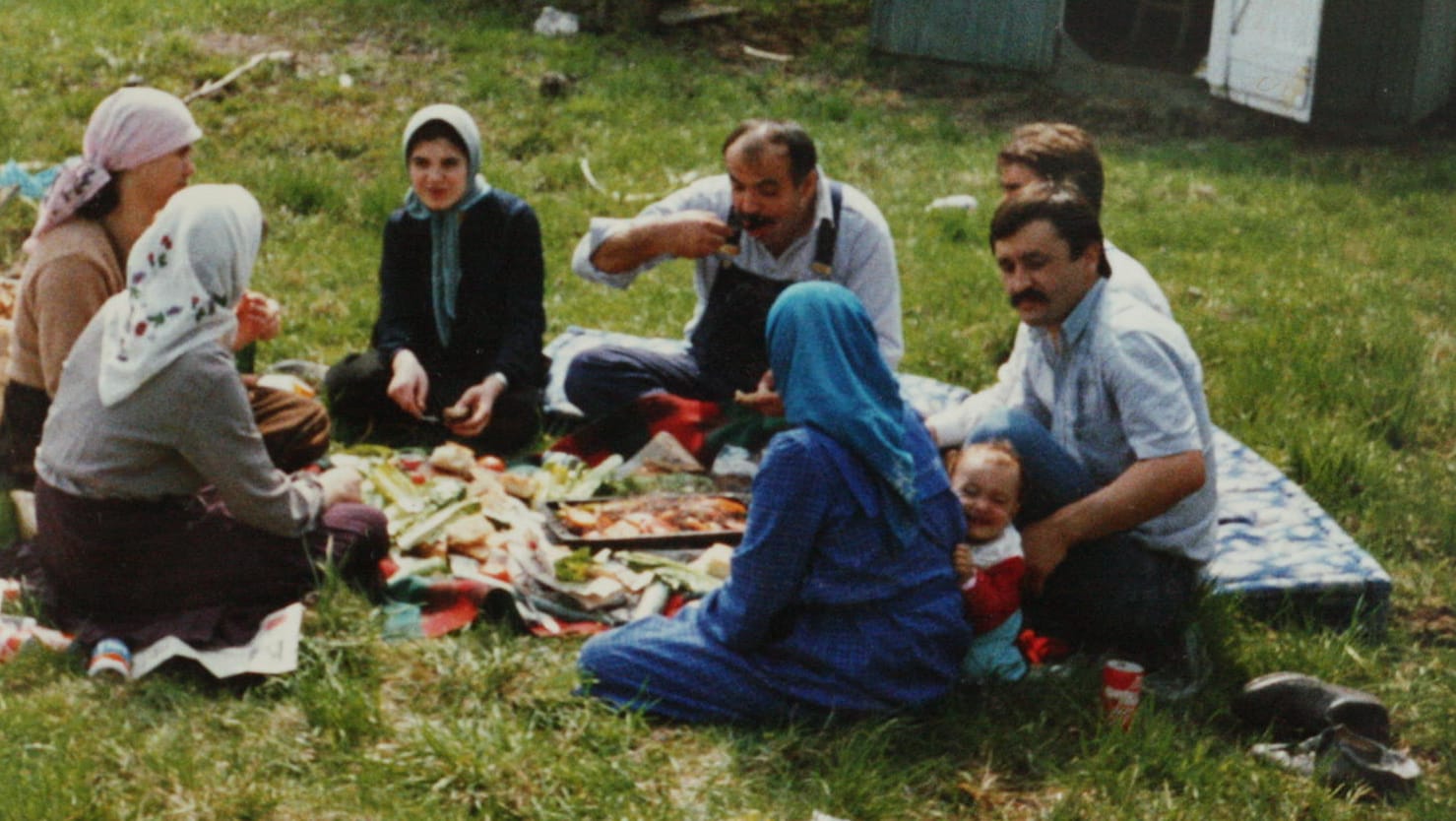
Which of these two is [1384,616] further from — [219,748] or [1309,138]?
[1309,138]

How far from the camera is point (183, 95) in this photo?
1085 centimetres

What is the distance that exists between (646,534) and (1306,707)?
209 centimetres

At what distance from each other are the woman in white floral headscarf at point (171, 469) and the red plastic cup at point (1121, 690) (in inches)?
88.2

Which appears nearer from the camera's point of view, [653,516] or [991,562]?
[991,562]

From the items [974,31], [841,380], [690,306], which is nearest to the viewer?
[841,380]

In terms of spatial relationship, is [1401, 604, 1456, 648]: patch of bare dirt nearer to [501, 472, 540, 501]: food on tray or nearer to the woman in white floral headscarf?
[501, 472, 540, 501]: food on tray

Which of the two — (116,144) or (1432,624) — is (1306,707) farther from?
(116,144)

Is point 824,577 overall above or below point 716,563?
above

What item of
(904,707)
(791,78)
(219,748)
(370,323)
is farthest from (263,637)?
(791,78)

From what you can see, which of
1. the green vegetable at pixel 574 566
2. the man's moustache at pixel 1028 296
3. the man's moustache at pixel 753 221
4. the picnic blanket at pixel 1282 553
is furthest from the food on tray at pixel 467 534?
Answer: the picnic blanket at pixel 1282 553

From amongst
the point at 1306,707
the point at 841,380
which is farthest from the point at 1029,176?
the point at 1306,707

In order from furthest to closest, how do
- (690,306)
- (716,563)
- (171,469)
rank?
1. (690,306)
2. (716,563)
3. (171,469)

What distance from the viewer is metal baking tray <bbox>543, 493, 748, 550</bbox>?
5.25m

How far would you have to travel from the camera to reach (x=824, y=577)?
165 inches
